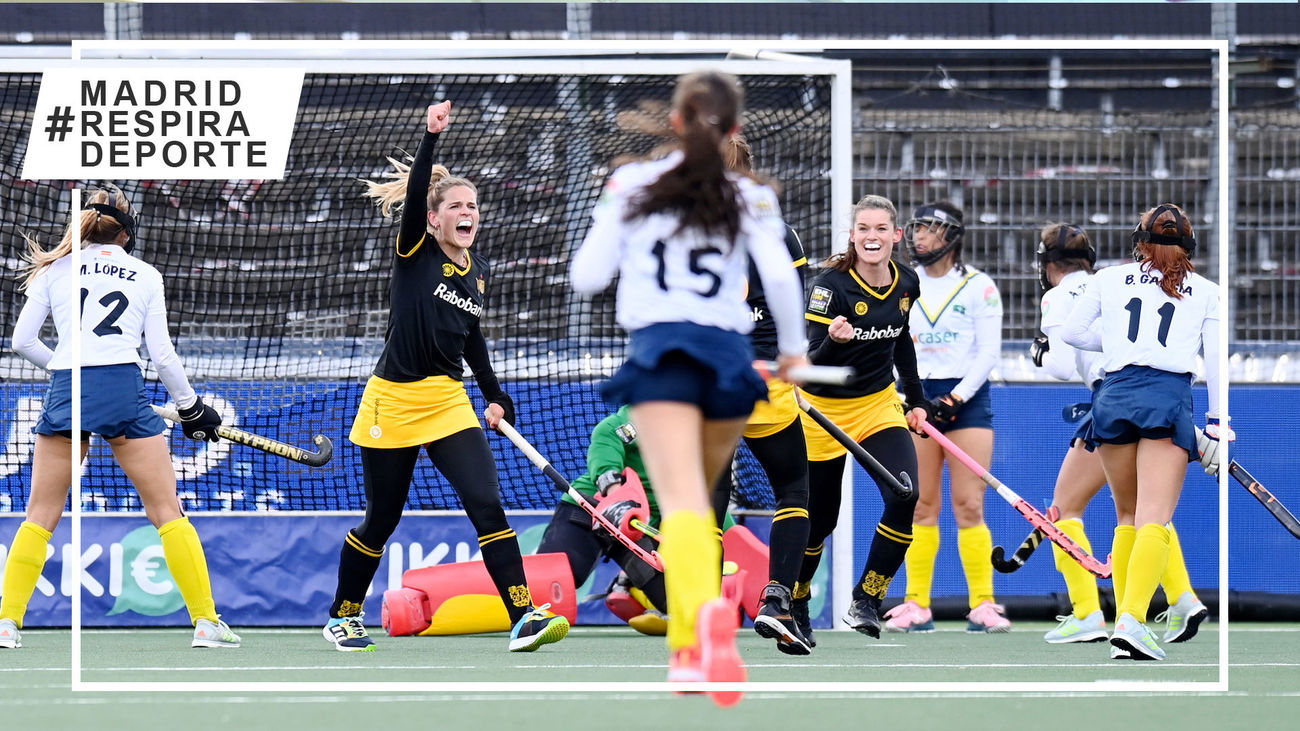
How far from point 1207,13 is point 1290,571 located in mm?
4162

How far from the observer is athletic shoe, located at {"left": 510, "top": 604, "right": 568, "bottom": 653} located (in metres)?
5.78

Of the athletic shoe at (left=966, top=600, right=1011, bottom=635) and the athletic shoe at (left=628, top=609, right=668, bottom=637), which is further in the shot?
the athletic shoe at (left=966, top=600, right=1011, bottom=635)

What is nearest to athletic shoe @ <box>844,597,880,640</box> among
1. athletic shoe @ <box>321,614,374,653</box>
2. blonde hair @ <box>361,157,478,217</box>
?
athletic shoe @ <box>321,614,374,653</box>

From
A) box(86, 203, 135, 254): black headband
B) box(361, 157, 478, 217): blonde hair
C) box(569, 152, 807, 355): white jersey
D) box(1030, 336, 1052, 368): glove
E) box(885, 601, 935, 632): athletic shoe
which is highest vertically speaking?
box(361, 157, 478, 217): blonde hair

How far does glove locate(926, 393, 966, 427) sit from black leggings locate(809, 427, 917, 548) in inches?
35.9

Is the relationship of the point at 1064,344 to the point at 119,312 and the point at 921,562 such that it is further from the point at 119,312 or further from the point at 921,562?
the point at 119,312

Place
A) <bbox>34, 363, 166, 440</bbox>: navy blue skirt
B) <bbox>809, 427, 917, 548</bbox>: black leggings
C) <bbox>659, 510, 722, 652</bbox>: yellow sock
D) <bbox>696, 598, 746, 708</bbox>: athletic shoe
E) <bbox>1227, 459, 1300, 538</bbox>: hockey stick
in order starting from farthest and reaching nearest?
<bbox>1227, 459, 1300, 538</bbox>: hockey stick → <bbox>809, 427, 917, 548</bbox>: black leggings → <bbox>34, 363, 166, 440</bbox>: navy blue skirt → <bbox>659, 510, 722, 652</bbox>: yellow sock → <bbox>696, 598, 746, 708</bbox>: athletic shoe

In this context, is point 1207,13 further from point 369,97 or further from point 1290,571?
point 369,97

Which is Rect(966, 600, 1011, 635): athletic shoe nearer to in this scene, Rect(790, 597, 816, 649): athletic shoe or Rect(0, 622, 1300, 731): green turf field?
Rect(0, 622, 1300, 731): green turf field

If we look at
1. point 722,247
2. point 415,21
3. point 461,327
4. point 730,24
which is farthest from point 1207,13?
point 722,247

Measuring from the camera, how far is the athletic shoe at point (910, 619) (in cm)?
757

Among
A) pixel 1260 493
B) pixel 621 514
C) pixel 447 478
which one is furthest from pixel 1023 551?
pixel 447 478

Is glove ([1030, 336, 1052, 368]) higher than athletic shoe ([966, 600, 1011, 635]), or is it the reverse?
glove ([1030, 336, 1052, 368])

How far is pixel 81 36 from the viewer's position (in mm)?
11016
